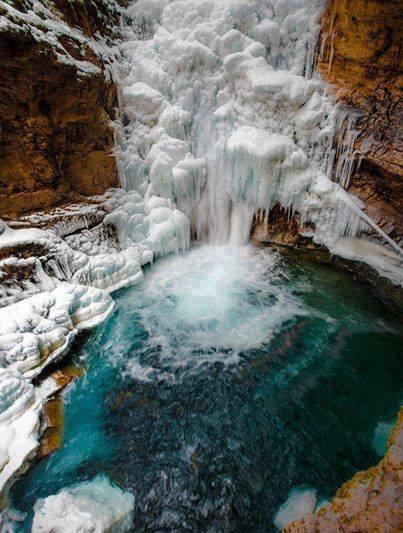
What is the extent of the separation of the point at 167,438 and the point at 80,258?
3.94m

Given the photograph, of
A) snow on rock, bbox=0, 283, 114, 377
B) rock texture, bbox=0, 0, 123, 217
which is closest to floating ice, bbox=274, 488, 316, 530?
snow on rock, bbox=0, 283, 114, 377

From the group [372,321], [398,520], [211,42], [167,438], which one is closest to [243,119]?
[211,42]

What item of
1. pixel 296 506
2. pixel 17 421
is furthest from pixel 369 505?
pixel 17 421

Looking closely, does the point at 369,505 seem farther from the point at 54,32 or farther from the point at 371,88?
the point at 54,32

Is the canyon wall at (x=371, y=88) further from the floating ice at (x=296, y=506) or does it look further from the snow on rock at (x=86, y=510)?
the snow on rock at (x=86, y=510)

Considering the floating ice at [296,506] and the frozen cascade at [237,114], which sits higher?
the frozen cascade at [237,114]

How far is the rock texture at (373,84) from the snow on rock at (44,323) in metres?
6.75

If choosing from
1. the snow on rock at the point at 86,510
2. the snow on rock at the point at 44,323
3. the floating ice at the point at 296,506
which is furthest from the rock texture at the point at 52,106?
the floating ice at the point at 296,506

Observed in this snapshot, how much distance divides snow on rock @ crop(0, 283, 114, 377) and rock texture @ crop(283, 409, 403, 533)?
12.8ft

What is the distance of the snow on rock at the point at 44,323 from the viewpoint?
404cm

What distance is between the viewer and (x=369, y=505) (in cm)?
156

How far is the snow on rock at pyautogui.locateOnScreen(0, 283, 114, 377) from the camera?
404 centimetres

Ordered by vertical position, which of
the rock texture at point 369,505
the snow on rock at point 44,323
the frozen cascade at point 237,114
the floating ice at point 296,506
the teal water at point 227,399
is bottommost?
the teal water at point 227,399

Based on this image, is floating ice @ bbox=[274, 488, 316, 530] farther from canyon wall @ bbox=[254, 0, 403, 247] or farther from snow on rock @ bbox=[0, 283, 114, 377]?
canyon wall @ bbox=[254, 0, 403, 247]
